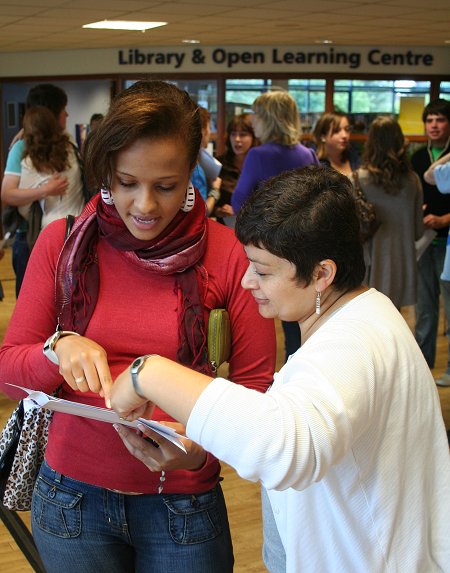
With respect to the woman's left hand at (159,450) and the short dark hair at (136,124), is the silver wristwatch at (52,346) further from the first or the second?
the short dark hair at (136,124)

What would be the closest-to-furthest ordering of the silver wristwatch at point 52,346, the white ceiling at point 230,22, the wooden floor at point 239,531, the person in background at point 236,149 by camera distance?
the silver wristwatch at point 52,346 < the wooden floor at point 239,531 < the person in background at point 236,149 < the white ceiling at point 230,22

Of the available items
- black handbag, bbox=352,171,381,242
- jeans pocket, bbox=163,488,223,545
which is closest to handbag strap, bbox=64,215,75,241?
jeans pocket, bbox=163,488,223,545

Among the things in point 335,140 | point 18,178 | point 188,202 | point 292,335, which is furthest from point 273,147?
point 188,202

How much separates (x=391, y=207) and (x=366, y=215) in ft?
0.75

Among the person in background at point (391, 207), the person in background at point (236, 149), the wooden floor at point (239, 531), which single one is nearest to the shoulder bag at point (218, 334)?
the wooden floor at point (239, 531)

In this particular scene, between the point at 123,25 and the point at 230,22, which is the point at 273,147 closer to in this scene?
the point at 230,22

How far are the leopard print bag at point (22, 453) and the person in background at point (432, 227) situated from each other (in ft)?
13.7

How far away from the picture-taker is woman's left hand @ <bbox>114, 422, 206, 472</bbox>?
1.53 meters

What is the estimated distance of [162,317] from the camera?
1.65 m

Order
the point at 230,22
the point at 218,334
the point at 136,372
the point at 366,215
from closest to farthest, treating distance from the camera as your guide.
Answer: the point at 136,372, the point at 218,334, the point at 366,215, the point at 230,22

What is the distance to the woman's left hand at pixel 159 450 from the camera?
5.01 feet

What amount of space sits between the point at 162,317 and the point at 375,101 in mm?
12872

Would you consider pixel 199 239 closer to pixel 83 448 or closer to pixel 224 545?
pixel 83 448

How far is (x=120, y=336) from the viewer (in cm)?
165
